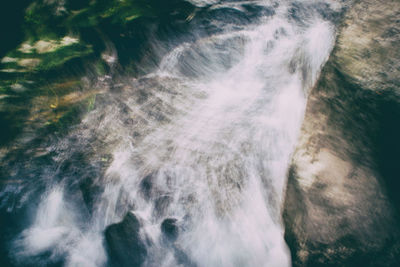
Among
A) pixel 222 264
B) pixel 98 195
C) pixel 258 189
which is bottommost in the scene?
pixel 222 264

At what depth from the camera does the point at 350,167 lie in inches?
112

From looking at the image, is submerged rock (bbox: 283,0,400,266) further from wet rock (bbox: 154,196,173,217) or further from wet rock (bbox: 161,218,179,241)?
wet rock (bbox: 154,196,173,217)

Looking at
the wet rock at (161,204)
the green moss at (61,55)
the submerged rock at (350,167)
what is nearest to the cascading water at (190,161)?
the wet rock at (161,204)

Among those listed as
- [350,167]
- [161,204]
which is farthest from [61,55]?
[350,167]

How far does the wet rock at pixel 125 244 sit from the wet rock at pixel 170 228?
12.8 inches

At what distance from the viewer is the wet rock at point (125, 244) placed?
109 inches

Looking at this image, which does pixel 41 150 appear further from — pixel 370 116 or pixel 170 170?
pixel 370 116

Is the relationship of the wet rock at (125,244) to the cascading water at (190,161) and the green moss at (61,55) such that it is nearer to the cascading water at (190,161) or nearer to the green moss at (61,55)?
the cascading water at (190,161)

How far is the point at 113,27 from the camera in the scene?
15.0ft

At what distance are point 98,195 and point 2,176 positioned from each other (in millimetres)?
1387

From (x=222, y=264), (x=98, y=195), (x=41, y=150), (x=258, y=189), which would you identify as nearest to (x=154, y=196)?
(x=98, y=195)

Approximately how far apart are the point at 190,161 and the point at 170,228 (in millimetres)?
983

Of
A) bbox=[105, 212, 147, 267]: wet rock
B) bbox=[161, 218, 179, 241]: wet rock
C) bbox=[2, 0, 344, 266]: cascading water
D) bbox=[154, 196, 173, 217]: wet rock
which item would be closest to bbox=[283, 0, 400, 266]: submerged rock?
bbox=[2, 0, 344, 266]: cascading water

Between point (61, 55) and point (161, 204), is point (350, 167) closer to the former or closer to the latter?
point (161, 204)
